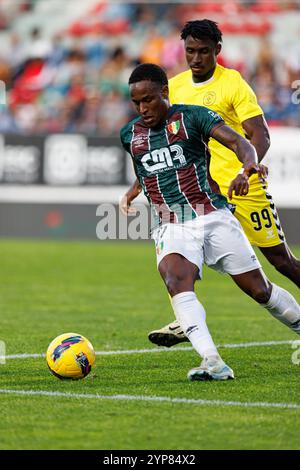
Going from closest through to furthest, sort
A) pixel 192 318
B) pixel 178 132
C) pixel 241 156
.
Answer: pixel 241 156 < pixel 192 318 < pixel 178 132

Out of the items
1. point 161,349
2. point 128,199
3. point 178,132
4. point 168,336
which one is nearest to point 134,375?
point 168,336

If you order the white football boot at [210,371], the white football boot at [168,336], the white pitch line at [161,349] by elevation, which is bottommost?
the white pitch line at [161,349]

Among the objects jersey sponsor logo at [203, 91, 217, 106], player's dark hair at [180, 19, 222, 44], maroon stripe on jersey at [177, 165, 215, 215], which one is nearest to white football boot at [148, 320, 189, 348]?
maroon stripe on jersey at [177, 165, 215, 215]

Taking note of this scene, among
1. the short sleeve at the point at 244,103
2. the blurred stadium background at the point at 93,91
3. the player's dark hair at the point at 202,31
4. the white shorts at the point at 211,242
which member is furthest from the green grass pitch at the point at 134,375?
the blurred stadium background at the point at 93,91

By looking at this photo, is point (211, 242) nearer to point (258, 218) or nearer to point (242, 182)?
point (242, 182)

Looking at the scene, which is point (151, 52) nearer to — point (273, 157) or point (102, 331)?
point (273, 157)

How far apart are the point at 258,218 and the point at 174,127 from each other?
1394 millimetres

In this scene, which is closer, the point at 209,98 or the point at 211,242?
the point at 211,242

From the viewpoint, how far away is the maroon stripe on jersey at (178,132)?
6.80 m

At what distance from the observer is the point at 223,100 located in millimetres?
7875

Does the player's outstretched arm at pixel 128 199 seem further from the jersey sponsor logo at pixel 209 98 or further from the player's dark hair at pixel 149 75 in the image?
the player's dark hair at pixel 149 75

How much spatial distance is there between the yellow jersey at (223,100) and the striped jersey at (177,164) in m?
0.97

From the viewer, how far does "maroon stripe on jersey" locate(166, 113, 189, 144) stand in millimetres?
6801

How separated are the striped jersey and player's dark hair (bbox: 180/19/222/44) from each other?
3.26 ft
